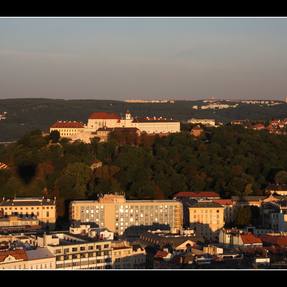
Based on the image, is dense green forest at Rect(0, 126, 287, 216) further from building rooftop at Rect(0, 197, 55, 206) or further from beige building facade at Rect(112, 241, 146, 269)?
beige building facade at Rect(112, 241, 146, 269)

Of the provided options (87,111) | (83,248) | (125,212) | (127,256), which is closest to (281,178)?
(125,212)

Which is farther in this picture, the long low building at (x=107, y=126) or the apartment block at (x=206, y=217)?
the long low building at (x=107, y=126)

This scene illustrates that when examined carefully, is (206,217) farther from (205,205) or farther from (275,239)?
(275,239)

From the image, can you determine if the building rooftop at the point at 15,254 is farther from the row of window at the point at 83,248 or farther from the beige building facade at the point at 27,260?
the row of window at the point at 83,248

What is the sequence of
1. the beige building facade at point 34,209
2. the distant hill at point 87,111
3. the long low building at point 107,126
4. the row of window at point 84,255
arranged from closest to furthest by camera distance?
the row of window at point 84,255 < the beige building facade at point 34,209 < the long low building at point 107,126 < the distant hill at point 87,111

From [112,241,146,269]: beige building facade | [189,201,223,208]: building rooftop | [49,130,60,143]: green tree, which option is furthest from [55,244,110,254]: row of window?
[49,130,60,143]: green tree

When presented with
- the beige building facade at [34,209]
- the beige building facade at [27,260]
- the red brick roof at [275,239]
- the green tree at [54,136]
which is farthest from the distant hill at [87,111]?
the beige building facade at [27,260]
